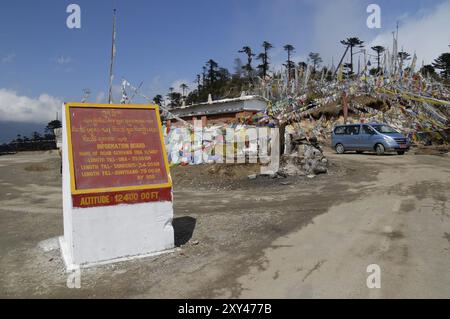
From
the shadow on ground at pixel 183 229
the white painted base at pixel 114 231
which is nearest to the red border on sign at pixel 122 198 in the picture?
the white painted base at pixel 114 231

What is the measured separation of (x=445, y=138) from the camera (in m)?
25.0

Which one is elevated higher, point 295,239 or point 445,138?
point 445,138

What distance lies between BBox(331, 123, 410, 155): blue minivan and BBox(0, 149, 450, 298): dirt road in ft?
27.7

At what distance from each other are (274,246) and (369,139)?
16616mm

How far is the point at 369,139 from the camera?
20.9 metres

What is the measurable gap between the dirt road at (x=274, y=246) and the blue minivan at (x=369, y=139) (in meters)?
8.45

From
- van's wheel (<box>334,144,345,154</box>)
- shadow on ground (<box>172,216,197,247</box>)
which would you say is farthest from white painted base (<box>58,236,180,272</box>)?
van's wheel (<box>334,144,345,154</box>)

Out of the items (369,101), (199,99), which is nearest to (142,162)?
(369,101)

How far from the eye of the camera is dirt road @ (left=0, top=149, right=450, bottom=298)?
467cm
